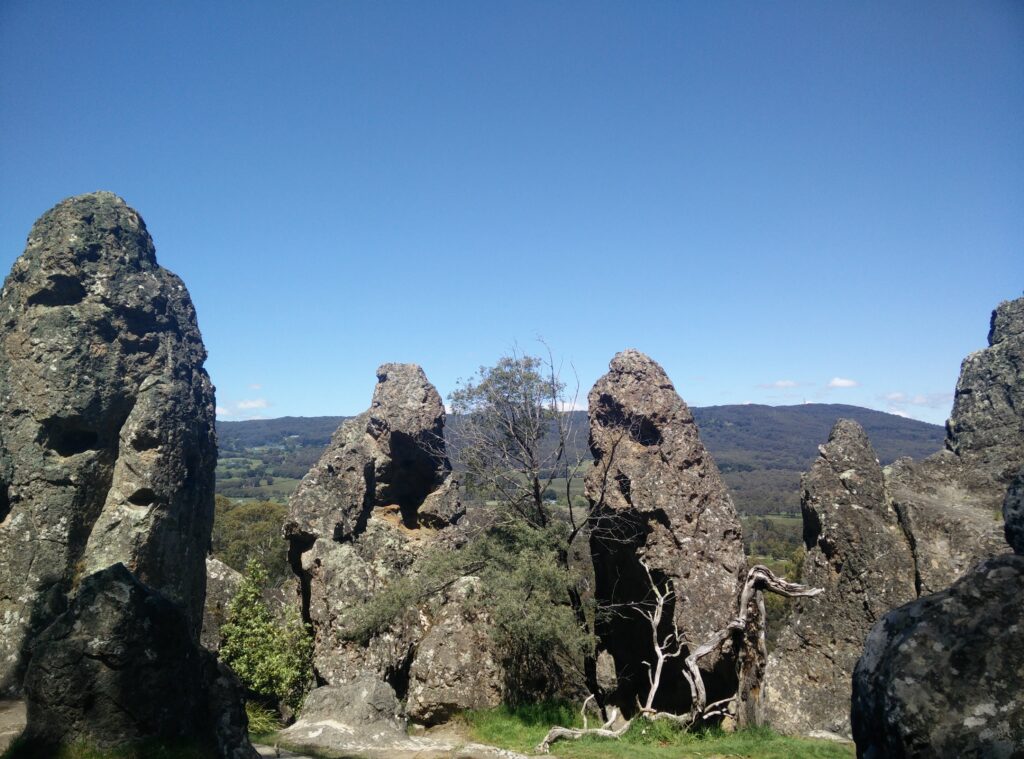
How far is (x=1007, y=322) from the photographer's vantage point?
118ft

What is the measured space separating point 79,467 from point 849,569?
2198cm

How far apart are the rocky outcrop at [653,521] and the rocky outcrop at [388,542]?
15.7 ft

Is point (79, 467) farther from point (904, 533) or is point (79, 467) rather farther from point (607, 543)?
point (904, 533)

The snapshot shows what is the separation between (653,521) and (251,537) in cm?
4445

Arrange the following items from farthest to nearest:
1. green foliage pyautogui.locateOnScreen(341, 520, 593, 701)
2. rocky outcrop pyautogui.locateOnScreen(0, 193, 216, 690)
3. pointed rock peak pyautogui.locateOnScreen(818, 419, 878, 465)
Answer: pointed rock peak pyautogui.locateOnScreen(818, 419, 878, 465)
green foliage pyautogui.locateOnScreen(341, 520, 593, 701)
rocky outcrop pyautogui.locateOnScreen(0, 193, 216, 690)

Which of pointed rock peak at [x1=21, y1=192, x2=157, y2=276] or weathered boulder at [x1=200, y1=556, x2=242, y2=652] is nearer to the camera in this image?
pointed rock peak at [x1=21, y1=192, x2=157, y2=276]

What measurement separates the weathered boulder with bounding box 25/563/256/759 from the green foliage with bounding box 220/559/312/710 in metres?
12.0

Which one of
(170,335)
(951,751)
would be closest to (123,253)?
(170,335)

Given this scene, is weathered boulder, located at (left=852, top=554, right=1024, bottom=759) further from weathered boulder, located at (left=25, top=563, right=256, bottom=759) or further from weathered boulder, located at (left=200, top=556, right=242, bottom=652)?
weathered boulder, located at (left=200, top=556, right=242, bottom=652)

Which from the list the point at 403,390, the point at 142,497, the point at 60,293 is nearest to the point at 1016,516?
the point at 142,497

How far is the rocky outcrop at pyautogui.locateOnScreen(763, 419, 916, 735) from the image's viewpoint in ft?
59.5

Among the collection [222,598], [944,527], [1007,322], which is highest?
[1007,322]

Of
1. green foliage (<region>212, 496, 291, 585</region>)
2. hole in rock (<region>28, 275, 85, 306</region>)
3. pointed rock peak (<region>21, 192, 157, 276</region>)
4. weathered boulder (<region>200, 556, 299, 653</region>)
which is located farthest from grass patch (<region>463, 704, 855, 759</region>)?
green foliage (<region>212, 496, 291, 585</region>)

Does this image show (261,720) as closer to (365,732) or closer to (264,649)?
(264,649)
